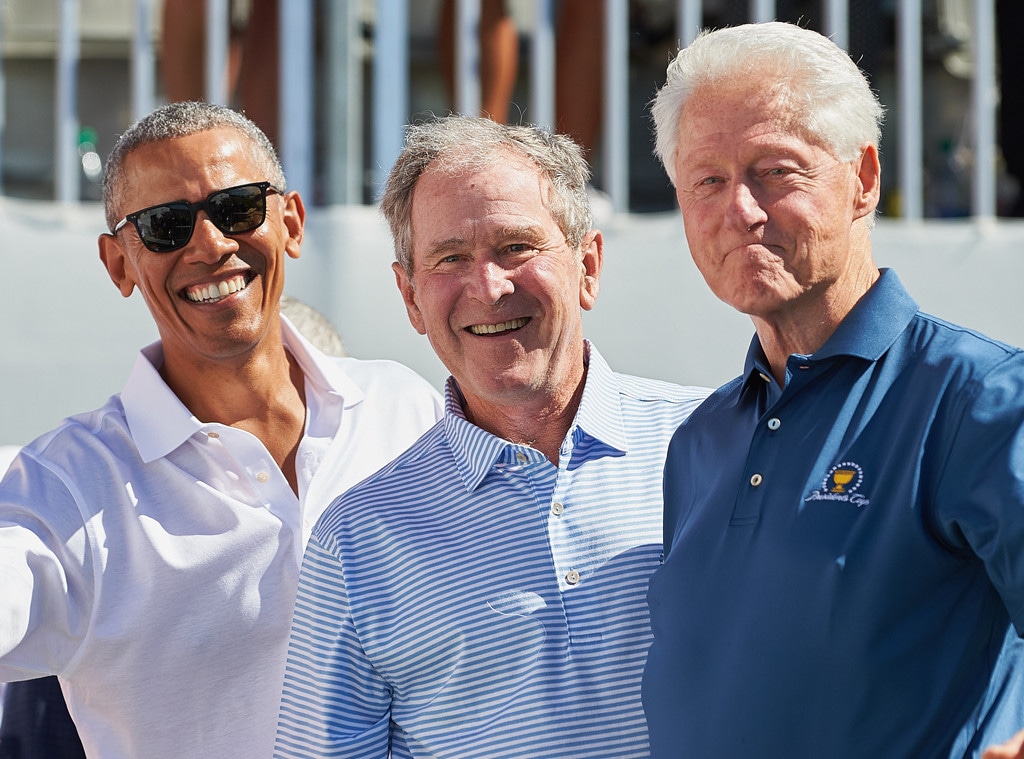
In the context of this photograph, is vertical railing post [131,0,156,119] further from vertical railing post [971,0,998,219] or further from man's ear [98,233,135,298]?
vertical railing post [971,0,998,219]

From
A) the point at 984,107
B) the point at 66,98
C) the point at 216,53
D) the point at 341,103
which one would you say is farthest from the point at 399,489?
the point at 984,107

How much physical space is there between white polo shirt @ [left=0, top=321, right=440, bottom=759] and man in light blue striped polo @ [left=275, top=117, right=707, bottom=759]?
0.32 meters

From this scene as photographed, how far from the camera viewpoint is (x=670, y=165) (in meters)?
1.91

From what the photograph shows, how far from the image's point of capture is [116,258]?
8.60 feet

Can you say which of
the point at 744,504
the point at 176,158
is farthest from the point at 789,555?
the point at 176,158

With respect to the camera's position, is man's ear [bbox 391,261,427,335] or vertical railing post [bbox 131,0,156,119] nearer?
man's ear [bbox 391,261,427,335]

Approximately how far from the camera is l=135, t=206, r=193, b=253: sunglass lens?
2484 mm

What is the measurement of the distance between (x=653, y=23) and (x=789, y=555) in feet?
14.3

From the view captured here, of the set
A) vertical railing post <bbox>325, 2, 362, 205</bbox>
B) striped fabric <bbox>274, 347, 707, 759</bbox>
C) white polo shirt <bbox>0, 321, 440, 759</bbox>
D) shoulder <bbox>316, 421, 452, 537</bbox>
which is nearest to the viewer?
striped fabric <bbox>274, 347, 707, 759</bbox>

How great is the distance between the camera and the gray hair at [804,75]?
5.55 ft

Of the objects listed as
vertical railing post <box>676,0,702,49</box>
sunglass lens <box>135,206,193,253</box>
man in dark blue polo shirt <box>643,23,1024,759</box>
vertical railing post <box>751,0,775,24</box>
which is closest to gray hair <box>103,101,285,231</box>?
sunglass lens <box>135,206,193,253</box>

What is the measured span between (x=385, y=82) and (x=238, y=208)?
2139 millimetres

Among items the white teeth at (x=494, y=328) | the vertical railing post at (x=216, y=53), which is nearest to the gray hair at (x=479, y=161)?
the white teeth at (x=494, y=328)

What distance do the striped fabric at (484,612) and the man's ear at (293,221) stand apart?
32.3 inches
